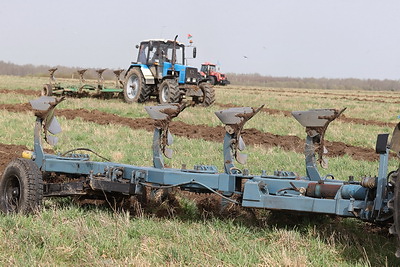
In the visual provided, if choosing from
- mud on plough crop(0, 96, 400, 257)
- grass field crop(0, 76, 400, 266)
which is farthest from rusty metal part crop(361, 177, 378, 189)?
grass field crop(0, 76, 400, 266)

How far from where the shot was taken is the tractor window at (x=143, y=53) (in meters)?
20.2

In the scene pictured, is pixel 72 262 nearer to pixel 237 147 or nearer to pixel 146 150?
pixel 237 147

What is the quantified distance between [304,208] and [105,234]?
5.47ft

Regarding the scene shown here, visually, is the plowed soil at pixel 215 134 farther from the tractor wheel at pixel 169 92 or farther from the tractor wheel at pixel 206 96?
the tractor wheel at pixel 206 96

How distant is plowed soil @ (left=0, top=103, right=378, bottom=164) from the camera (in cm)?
1039

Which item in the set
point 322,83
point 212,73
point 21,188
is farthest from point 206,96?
point 322,83

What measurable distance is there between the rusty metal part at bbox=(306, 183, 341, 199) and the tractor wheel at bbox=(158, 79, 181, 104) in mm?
14242

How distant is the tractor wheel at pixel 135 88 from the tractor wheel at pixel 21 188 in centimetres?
1430

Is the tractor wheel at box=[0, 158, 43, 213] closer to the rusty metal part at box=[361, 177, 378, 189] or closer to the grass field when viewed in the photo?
the grass field

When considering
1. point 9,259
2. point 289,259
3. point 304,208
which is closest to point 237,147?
point 304,208

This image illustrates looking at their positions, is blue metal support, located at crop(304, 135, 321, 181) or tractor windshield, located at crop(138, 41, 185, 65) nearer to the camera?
blue metal support, located at crop(304, 135, 321, 181)

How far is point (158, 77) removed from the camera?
1961 centimetres

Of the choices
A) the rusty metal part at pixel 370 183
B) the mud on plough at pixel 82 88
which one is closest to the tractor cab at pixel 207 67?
the mud on plough at pixel 82 88

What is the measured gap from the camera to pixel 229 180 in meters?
4.54
